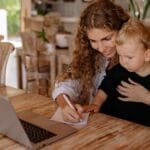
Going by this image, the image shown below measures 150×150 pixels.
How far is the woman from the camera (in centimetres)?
154

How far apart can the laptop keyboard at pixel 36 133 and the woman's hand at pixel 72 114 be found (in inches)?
6.3

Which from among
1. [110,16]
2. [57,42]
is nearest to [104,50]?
[110,16]

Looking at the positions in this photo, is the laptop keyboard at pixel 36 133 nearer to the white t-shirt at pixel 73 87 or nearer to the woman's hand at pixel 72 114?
the woman's hand at pixel 72 114

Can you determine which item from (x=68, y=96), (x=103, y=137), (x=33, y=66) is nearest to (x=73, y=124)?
(x=103, y=137)

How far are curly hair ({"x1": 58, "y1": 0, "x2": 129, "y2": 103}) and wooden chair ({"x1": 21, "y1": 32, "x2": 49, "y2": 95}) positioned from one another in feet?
6.40

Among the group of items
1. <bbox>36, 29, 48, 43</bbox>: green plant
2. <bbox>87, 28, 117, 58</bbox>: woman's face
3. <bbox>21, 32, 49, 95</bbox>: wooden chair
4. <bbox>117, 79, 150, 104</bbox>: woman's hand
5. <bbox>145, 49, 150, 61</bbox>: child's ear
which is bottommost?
<bbox>21, 32, 49, 95</bbox>: wooden chair

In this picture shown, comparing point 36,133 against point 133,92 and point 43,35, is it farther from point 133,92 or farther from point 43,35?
point 43,35

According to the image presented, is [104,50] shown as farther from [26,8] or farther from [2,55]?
[26,8]

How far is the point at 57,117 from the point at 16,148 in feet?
1.03

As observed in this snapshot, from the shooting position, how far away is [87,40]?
1712 mm

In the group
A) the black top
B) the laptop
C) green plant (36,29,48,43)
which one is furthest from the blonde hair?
green plant (36,29,48,43)

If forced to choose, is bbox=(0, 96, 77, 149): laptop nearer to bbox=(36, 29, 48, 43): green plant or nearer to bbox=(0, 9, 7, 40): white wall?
bbox=(36, 29, 48, 43): green plant

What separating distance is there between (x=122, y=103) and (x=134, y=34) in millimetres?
367

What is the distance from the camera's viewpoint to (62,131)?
1.23 m
